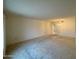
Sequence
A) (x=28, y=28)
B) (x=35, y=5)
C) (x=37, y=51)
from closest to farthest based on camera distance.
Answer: (x=35, y=5), (x=37, y=51), (x=28, y=28)

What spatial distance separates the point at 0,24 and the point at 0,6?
0.06 metres

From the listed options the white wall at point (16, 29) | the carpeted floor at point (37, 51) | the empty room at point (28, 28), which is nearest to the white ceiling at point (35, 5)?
the empty room at point (28, 28)

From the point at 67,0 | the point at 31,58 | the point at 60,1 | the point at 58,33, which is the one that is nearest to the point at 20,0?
the point at 60,1

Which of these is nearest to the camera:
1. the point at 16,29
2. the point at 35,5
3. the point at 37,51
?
the point at 16,29

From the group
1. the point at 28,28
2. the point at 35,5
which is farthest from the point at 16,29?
the point at 28,28

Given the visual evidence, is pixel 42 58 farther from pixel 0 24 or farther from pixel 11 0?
pixel 0 24

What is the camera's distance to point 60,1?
1.87m

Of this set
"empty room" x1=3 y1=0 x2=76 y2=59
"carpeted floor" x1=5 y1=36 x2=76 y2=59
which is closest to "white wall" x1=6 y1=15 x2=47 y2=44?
"empty room" x1=3 y1=0 x2=76 y2=59

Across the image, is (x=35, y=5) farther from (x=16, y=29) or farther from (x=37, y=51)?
(x=37, y=51)

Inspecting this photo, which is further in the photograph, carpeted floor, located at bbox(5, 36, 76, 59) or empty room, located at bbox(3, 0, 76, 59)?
carpeted floor, located at bbox(5, 36, 76, 59)

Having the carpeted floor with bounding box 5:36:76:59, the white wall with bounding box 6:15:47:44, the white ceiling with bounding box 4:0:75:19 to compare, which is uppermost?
the white ceiling with bounding box 4:0:75:19

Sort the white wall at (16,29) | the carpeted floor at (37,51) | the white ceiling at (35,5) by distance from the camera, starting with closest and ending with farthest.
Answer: the white wall at (16,29), the carpeted floor at (37,51), the white ceiling at (35,5)

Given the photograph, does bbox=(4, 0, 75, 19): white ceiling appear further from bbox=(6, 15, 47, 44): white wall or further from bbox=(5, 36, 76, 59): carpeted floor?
bbox=(5, 36, 76, 59): carpeted floor

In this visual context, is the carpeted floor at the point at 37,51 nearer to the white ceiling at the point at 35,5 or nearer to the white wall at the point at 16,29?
the white wall at the point at 16,29
